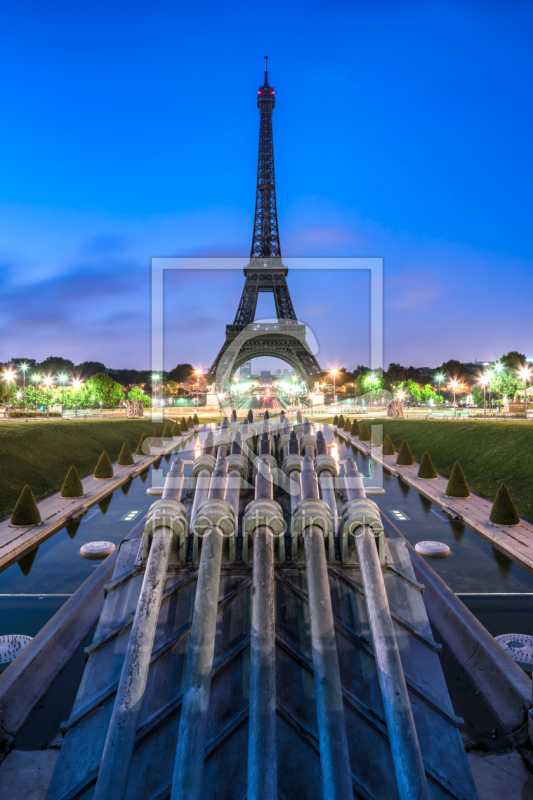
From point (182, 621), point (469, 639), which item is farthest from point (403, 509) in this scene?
point (182, 621)

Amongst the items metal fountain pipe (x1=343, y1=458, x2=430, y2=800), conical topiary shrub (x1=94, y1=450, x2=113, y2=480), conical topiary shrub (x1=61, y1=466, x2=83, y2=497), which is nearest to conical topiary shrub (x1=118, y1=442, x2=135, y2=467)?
conical topiary shrub (x1=94, y1=450, x2=113, y2=480)

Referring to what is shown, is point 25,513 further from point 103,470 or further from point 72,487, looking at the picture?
point 103,470

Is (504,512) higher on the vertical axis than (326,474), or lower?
lower

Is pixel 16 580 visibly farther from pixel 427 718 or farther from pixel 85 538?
pixel 427 718

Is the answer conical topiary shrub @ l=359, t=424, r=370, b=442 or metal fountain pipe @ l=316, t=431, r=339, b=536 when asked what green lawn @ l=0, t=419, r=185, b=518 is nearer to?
metal fountain pipe @ l=316, t=431, r=339, b=536

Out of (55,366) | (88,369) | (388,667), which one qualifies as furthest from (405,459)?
(88,369)
